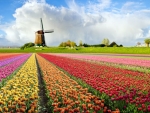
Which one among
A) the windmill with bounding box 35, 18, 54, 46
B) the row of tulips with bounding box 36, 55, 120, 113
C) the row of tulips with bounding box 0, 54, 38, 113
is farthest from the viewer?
the windmill with bounding box 35, 18, 54, 46

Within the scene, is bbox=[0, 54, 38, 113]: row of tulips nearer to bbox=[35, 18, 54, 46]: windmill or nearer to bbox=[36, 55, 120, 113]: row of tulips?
bbox=[36, 55, 120, 113]: row of tulips

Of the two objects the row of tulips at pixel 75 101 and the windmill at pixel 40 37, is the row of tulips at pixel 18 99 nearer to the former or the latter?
the row of tulips at pixel 75 101

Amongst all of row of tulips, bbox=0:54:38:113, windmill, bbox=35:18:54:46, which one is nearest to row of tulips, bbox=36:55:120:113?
row of tulips, bbox=0:54:38:113

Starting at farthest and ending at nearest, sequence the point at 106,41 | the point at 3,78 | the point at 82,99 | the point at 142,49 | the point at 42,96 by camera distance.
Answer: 1. the point at 106,41
2. the point at 142,49
3. the point at 3,78
4. the point at 42,96
5. the point at 82,99

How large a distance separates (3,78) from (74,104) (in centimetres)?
709

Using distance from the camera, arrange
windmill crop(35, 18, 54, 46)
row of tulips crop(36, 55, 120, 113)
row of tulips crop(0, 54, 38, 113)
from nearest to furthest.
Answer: row of tulips crop(36, 55, 120, 113)
row of tulips crop(0, 54, 38, 113)
windmill crop(35, 18, 54, 46)

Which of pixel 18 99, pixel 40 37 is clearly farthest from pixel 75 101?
pixel 40 37

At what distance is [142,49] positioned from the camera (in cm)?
6000

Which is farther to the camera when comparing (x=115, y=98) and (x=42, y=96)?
(x=42, y=96)

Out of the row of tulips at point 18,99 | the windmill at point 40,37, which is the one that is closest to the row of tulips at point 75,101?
the row of tulips at point 18,99

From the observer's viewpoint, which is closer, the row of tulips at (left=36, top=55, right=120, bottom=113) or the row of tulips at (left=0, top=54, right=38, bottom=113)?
the row of tulips at (left=36, top=55, right=120, bottom=113)

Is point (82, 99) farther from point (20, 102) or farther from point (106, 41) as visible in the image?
point (106, 41)

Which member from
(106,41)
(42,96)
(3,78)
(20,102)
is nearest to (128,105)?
(20,102)

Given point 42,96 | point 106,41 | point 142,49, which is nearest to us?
point 42,96
